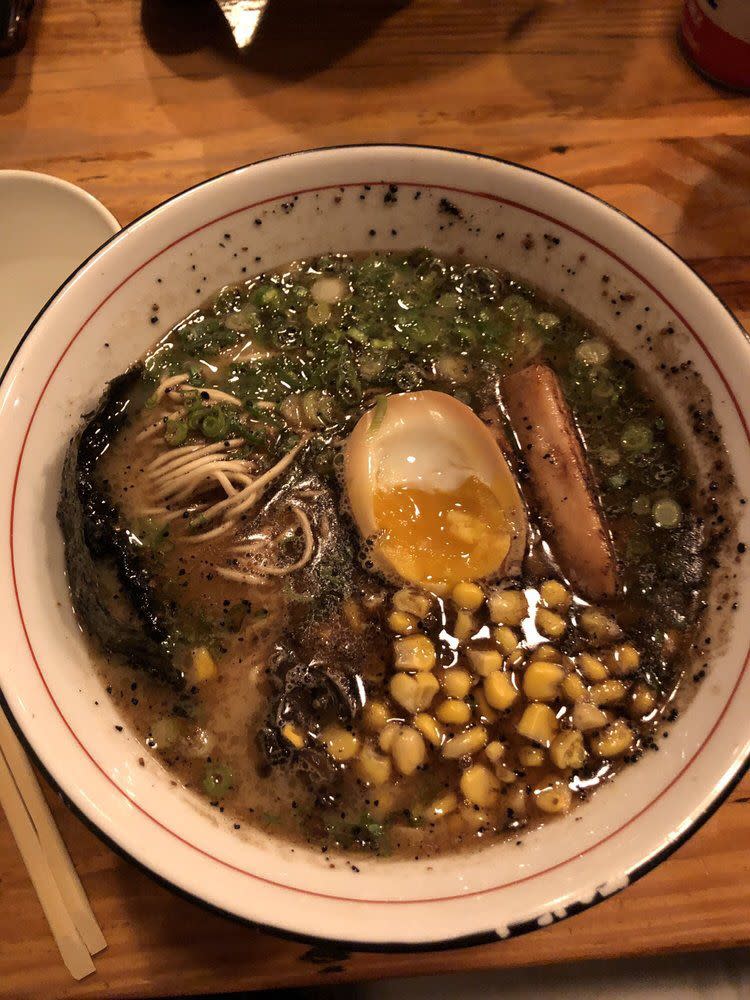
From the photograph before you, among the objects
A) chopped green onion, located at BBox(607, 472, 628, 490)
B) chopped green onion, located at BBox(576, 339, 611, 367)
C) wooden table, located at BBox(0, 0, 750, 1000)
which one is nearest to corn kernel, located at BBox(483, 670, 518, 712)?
chopped green onion, located at BBox(607, 472, 628, 490)

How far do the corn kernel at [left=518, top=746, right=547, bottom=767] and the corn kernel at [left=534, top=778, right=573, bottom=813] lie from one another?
5cm

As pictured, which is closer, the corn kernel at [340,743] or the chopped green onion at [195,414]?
the corn kernel at [340,743]

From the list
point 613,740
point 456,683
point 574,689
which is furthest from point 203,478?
point 613,740

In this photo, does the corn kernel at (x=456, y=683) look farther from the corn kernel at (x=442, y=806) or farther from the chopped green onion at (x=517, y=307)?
the chopped green onion at (x=517, y=307)

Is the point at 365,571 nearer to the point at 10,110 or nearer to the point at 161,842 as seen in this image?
the point at 161,842

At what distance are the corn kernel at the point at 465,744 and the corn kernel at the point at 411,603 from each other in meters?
0.28

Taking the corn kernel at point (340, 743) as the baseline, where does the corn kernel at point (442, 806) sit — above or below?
below

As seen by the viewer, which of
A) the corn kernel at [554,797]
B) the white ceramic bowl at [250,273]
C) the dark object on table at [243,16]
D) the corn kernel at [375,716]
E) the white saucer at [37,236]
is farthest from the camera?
the dark object on table at [243,16]

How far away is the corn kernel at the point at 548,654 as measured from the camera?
1675mm

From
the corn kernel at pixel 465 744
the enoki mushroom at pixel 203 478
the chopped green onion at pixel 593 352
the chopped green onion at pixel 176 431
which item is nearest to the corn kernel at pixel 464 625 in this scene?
the corn kernel at pixel 465 744

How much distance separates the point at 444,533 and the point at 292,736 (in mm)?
590

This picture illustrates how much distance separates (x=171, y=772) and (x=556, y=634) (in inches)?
36.4

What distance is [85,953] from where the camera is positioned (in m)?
1.59

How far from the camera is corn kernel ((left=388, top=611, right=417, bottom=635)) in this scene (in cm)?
167
